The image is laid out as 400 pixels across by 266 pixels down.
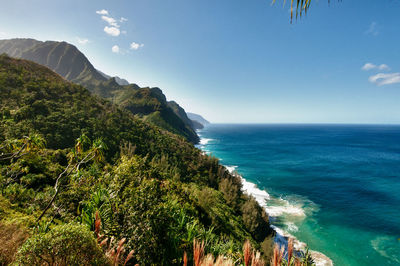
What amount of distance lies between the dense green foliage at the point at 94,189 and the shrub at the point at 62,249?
0.02m

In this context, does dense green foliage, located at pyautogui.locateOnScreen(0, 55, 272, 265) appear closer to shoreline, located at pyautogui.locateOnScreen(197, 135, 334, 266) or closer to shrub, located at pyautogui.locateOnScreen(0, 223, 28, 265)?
shrub, located at pyautogui.locateOnScreen(0, 223, 28, 265)

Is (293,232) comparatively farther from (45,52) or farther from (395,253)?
(45,52)

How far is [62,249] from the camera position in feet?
10.4

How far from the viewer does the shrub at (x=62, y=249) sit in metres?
2.98

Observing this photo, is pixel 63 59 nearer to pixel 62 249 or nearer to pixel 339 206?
pixel 62 249

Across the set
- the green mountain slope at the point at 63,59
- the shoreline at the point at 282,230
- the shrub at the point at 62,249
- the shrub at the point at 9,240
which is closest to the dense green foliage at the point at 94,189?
the shrub at the point at 62,249

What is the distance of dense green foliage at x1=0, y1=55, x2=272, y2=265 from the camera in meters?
4.64

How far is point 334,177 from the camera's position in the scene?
42.3 meters

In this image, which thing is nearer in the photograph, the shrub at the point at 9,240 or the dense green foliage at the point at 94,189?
the shrub at the point at 9,240

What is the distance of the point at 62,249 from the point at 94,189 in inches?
165

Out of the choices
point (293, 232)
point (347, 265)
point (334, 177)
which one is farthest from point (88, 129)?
point (334, 177)

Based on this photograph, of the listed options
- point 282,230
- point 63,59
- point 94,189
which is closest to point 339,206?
point 282,230

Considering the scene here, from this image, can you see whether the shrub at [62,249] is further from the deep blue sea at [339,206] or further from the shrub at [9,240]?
the deep blue sea at [339,206]

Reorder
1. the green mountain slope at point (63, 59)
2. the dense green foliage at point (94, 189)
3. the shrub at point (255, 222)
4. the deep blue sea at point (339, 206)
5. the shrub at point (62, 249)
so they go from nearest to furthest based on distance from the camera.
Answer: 1. the shrub at point (62, 249)
2. the dense green foliage at point (94, 189)
3. the shrub at point (255, 222)
4. the deep blue sea at point (339, 206)
5. the green mountain slope at point (63, 59)
